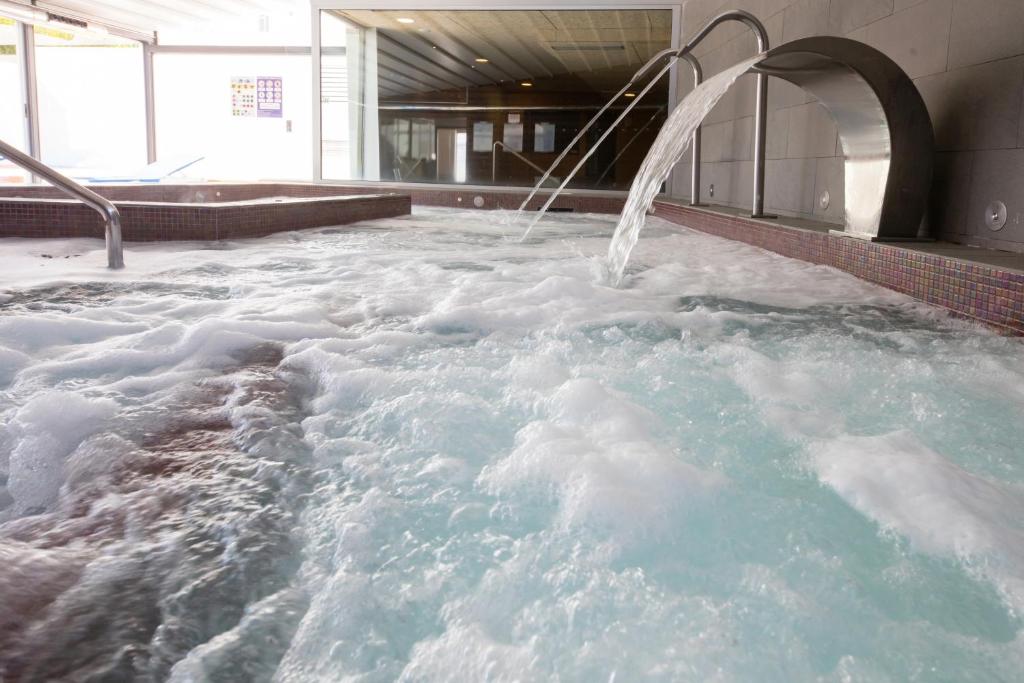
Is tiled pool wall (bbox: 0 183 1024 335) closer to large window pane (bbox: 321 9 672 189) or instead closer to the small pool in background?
the small pool in background

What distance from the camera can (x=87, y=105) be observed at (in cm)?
1298

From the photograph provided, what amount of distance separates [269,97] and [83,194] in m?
10.1

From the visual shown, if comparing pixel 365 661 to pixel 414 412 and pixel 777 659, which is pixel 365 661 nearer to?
pixel 777 659

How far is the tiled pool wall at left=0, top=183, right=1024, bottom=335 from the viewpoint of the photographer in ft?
7.91

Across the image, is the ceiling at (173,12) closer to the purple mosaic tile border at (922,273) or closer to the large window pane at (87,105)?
the large window pane at (87,105)

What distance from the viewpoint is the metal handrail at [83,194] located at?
2.93 meters

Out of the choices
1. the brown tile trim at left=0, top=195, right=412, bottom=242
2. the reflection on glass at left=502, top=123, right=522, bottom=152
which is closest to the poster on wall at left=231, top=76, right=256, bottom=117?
the reflection on glass at left=502, top=123, right=522, bottom=152

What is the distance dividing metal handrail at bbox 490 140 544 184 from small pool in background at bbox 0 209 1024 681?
6.56 meters

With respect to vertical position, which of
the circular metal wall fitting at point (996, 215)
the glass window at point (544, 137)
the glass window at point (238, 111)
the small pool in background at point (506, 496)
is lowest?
the small pool in background at point (506, 496)

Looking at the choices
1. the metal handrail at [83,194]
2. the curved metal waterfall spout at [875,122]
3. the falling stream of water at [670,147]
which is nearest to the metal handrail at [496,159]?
the falling stream of water at [670,147]

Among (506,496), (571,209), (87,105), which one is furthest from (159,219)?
(87,105)

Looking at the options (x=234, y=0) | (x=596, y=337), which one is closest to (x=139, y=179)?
(x=234, y=0)

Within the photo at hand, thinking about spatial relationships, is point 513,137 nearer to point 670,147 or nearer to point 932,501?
point 670,147

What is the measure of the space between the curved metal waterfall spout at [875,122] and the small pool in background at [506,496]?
72cm
